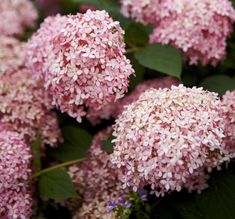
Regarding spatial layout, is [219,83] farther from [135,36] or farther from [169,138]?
[169,138]

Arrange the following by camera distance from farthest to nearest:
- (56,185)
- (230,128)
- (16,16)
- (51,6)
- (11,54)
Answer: (51,6), (16,16), (11,54), (56,185), (230,128)

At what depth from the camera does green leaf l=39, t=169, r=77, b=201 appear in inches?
53.2

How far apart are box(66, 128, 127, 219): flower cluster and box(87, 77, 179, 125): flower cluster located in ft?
0.42

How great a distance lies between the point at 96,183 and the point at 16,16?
0.77 m

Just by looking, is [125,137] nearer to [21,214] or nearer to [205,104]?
[205,104]

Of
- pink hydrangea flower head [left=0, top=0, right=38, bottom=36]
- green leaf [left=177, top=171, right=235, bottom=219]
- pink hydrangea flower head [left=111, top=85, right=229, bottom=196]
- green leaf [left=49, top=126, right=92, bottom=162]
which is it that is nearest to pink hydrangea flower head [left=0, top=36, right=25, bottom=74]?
pink hydrangea flower head [left=0, top=0, right=38, bottom=36]

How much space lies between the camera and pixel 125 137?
1199mm

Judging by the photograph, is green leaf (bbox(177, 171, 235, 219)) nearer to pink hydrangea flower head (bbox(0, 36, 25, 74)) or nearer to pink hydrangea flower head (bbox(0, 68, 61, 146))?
pink hydrangea flower head (bbox(0, 68, 61, 146))

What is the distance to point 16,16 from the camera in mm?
1900

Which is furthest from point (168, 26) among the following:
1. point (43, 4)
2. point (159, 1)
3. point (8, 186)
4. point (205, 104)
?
point (43, 4)

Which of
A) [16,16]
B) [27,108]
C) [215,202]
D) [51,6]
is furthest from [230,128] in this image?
[51,6]

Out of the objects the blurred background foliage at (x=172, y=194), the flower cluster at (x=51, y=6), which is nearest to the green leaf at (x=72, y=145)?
the blurred background foliage at (x=172, y=194)

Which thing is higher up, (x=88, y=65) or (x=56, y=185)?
(x=88, y=65)

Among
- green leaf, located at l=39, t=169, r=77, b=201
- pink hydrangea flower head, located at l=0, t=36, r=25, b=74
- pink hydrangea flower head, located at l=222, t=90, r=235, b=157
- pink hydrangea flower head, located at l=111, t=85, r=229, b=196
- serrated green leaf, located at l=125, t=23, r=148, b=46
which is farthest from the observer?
serrated green leaf, located at l=125, t=23, r=148, b=46
